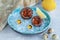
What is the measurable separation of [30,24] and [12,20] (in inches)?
3.0

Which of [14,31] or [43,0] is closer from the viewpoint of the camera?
[14,31]

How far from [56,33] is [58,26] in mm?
41

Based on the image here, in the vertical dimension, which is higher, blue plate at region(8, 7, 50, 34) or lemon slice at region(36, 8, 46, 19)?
lemon slice at region(36, 8, 46, 19)

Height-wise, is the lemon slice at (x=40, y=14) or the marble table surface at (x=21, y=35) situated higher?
the lemon slice at (x=40, y=14)

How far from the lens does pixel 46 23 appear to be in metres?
0.77

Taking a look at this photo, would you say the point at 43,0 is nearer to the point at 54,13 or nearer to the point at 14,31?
the point at 54,13

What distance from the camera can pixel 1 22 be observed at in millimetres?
785

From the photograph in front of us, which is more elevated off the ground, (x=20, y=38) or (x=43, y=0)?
(x=43, y=0)

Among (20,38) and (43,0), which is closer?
(20,38)

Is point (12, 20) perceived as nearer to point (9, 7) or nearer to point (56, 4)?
point (9, 7)

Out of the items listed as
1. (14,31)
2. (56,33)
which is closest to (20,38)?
(14,31)

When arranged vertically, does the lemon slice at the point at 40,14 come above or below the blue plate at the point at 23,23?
above

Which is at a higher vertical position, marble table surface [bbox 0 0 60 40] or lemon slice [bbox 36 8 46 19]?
lemon slice [bbox 36 8 46 19]

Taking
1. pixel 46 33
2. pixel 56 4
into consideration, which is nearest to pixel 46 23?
pixel 46 33
